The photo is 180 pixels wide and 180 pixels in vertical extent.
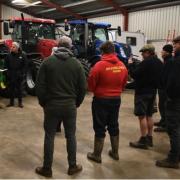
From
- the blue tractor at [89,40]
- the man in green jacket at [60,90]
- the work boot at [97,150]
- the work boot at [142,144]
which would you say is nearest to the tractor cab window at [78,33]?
the blue tractor at [89,40]

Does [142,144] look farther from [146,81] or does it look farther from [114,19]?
[114,19]

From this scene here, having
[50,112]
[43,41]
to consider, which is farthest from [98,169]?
[43,41]

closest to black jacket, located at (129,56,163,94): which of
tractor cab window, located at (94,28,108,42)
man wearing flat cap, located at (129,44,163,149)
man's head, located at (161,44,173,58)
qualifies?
man wearing flat cap, located at (129,44,163,149)

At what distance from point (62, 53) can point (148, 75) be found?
159cm

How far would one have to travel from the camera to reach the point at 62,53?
378cm

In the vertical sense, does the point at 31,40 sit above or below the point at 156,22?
below

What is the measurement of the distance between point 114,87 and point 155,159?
3.98ft

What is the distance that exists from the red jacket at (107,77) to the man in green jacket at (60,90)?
14.6 inches

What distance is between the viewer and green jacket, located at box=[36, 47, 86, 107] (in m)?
3.73

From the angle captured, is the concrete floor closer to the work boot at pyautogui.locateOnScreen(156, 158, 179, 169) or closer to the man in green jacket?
the work boot at pyautogui.locateOnScreen(156, 158, 179, 169)

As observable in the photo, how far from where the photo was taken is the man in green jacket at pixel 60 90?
374 centimetres

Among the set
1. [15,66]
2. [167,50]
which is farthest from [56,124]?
[15,66]

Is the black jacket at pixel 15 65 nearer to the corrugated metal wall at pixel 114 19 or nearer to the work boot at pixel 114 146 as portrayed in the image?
the work boot at pixel 114 146

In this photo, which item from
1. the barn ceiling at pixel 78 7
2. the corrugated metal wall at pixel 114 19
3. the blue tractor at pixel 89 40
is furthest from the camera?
the corrugated metal wall at pixel 114 19
